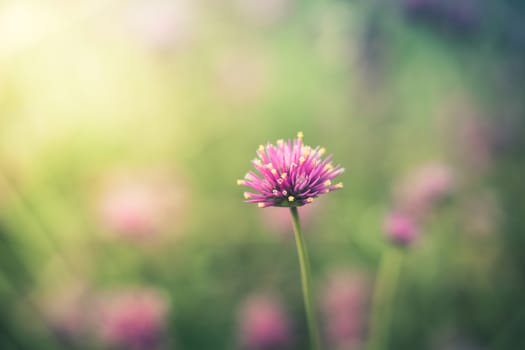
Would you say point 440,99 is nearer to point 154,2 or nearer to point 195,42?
point 195,42

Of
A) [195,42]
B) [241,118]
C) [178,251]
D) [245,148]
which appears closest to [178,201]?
[178,251]

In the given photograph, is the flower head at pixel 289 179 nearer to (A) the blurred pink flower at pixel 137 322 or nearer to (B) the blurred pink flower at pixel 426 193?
(B) the blurred pink flower at pixel 426 193

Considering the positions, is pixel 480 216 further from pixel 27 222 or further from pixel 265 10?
pixel 27 222

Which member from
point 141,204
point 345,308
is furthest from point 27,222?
point 345,308

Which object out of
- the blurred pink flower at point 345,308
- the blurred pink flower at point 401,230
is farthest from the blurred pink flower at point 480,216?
the blurred pink flower at point 401,230

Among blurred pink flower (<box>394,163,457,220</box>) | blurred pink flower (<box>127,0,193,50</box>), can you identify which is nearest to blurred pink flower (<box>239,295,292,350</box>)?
blurred pink flower (<box>394,163,457,220</box>)

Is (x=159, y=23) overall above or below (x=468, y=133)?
above
